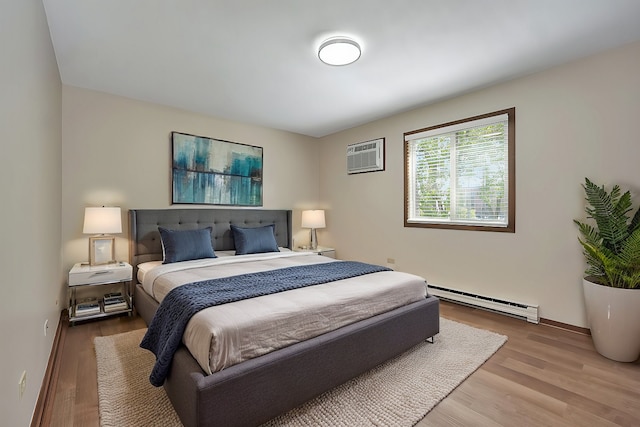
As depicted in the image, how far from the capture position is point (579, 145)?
9.00 feet

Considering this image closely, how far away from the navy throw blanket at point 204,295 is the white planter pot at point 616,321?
1725 mm

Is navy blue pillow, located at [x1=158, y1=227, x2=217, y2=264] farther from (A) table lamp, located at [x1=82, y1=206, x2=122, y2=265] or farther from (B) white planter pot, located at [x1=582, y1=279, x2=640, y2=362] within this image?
(B) white planter pot, located at [x1=582, y1=279, x2=640, y2=362]

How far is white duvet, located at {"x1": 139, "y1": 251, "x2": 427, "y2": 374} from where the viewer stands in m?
1.55

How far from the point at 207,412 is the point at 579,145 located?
3.52 metres

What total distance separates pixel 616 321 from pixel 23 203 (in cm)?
382

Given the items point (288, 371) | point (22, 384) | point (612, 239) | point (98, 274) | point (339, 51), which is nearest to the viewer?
point (22, 384)

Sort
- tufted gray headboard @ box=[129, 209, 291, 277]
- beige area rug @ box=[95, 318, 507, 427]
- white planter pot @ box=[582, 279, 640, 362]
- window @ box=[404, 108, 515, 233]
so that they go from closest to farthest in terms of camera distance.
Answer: beige area rug @ box=[95, 318, 507, 427], white planter pot @ box=[582, 279, 640, 362], window @ box=[404, 108, 515, 233], tufted gray headboard @ box=[129, 209, 291, 277]

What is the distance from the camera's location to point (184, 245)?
342cm

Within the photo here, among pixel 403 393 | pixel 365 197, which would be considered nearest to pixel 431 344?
pixel 403 393

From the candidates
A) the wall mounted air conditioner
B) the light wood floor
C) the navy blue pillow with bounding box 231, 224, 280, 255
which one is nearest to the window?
the wall mounted air conditioner

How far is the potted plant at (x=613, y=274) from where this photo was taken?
2207 mm

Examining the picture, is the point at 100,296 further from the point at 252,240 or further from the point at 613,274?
the point at 613,274

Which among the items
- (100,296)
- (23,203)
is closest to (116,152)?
(100,296)

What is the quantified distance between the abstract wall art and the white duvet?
1.39m
